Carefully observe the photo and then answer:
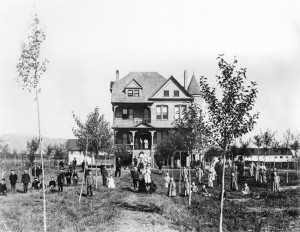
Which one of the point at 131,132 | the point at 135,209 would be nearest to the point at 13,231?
the point at 135,209

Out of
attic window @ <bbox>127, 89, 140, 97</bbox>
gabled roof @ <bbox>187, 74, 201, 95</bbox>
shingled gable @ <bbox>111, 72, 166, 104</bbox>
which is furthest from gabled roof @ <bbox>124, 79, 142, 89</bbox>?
gabled roof @ <bbox>187, 74, 201, 95</bbox>

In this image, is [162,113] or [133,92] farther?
[133,92]

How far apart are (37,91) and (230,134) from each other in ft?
27.9

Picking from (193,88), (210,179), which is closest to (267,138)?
(193,88)

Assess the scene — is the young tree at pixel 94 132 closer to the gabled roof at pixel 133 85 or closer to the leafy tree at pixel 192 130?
the leafy tree at pixel 192 130

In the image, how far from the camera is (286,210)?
66.6 ft

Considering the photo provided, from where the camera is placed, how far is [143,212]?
18344mm

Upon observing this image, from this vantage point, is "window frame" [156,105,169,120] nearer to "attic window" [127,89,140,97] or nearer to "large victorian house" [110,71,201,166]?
"large victorian house" [110,71,201,166]

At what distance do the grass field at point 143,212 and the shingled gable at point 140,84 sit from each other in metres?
23.6

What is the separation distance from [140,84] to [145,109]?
3834 mm

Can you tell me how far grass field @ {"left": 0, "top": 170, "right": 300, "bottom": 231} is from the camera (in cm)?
1577

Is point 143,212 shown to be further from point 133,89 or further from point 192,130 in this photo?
point 133,89

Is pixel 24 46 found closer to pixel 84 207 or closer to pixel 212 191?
pixel 84 207

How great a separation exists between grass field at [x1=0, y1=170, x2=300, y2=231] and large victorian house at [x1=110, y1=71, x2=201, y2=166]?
21977 millimetres
